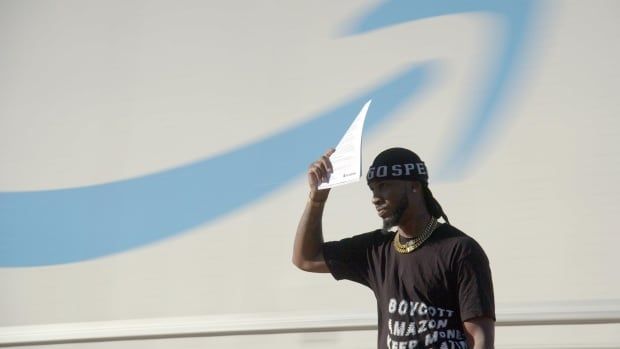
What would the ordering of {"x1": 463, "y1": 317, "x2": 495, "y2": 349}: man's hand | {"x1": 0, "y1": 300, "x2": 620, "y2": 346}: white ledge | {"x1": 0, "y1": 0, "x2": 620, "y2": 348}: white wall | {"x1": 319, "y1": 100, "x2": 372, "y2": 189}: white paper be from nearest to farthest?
{"x1": 463, "y1": 317, "x2": 495, "y2": 349}: man's hand
{"x1": 319, "y1": 100, "x2": 372, "y2": 189}: white paper
{"x1": 0, "y1": 300, "x2": 620, "y2": 346}: white ledge
{"x1": 0, "y1": 0, "x2": 620, "y2": 348}: white wall

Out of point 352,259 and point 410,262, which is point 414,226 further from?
point 352,259

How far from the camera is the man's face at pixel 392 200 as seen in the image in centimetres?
229

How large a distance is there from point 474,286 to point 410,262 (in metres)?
0.21

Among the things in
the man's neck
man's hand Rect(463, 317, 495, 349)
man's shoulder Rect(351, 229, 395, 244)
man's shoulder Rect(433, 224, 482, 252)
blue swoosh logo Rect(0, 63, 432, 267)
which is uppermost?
blue swoosh logo Rect(0, 63, 432, 267)

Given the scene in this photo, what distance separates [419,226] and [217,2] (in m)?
1.97

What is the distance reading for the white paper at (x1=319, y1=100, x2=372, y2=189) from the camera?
2244mm

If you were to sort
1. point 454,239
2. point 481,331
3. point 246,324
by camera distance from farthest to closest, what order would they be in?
point 246,324 → point 454,239 → point 481,331

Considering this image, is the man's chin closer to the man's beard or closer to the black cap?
the man's beard

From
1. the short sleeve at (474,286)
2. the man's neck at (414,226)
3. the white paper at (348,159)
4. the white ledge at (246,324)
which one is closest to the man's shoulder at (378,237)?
the man's neck at (414,226)

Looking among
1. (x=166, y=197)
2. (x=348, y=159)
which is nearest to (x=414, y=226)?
(x=348, y=159)

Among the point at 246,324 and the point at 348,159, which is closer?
the point at 348,159

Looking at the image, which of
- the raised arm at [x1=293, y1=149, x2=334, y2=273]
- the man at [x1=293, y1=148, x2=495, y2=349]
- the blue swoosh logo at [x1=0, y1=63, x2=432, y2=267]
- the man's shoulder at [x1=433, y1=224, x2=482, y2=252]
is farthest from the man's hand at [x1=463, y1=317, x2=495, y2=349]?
the blue swoosh logo at [x1=0, y1=63, x2=432, y2=267]

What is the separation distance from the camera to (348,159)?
7.58 ft

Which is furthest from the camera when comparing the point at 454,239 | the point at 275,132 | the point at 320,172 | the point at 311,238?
the point at 275,132
